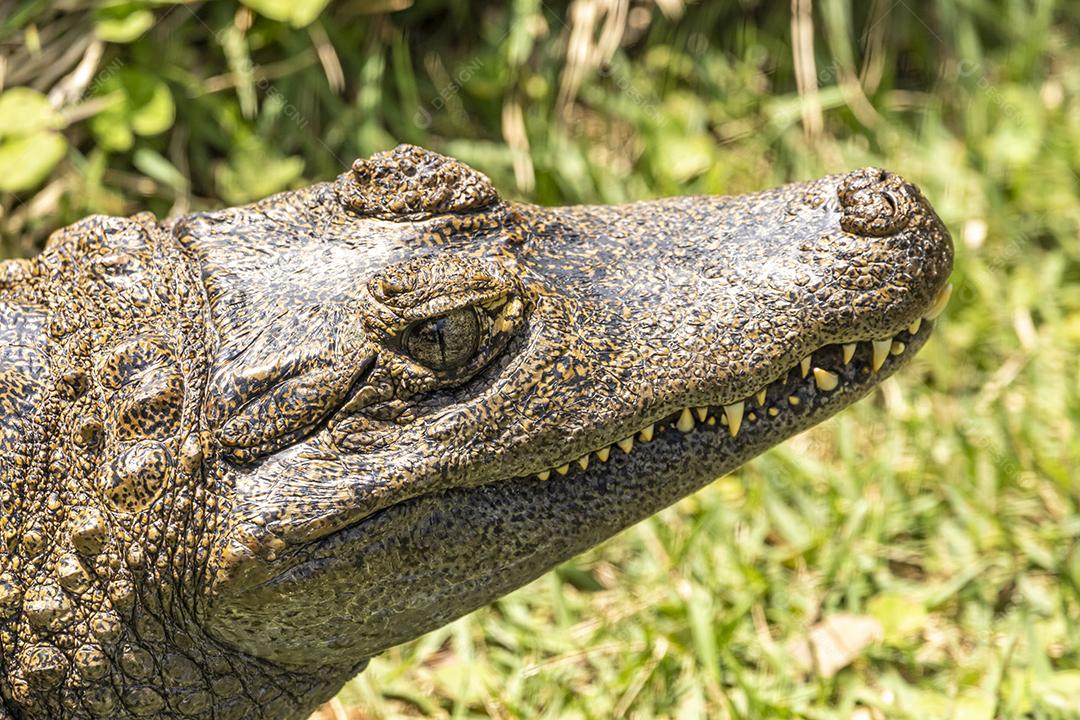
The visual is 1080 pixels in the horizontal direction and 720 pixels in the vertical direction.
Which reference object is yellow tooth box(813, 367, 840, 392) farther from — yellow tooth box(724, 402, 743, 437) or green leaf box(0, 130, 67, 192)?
green leaf box(0, 130, 67, 192)

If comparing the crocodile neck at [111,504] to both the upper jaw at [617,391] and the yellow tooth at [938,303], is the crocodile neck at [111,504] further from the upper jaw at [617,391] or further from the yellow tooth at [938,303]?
the yellow tooth at [938,303]

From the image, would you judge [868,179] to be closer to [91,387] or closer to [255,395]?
[255,395]

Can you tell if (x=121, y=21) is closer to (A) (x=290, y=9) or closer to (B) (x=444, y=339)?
(A) (x=290, y=9)

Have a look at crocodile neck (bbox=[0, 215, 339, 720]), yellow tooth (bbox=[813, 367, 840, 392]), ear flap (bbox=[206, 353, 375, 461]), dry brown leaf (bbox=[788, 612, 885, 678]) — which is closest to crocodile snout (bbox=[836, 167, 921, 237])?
yellow tooth (bbox=[813, 367, 840, 392])

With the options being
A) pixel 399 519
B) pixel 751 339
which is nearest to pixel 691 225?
pixel 751 339

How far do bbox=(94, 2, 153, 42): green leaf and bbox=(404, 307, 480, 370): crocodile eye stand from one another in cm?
267

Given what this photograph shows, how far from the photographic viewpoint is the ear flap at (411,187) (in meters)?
2.70

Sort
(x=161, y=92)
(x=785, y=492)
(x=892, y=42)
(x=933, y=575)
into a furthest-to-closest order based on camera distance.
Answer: (x=892, y=42), (x=161, y=92), (x=785, y=492), (x=933, y=575)

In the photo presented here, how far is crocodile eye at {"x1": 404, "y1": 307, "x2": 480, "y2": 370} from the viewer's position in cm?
244

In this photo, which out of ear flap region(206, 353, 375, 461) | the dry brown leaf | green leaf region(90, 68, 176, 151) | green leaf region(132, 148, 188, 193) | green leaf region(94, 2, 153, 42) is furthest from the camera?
green leaf region(132, 148, 188, 193)

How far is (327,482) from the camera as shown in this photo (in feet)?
7.96

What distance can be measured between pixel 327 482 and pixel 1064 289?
3523 millimetres

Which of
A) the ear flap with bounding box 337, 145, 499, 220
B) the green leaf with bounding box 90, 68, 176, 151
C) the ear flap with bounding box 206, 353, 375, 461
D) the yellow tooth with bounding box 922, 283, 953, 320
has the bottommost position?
the green leaf with bounding box 90, 68, 176, 151

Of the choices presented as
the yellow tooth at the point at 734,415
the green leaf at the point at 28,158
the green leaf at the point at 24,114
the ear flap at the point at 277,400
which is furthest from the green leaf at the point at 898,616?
the green leaf at the point at 24,114
